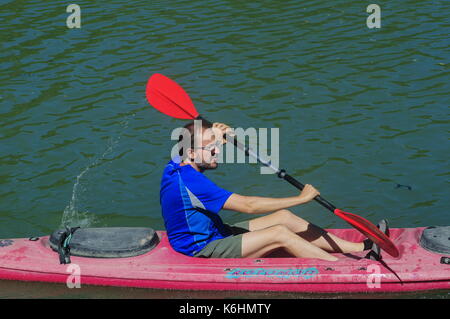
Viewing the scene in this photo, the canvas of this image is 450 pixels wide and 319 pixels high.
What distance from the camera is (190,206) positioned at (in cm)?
637

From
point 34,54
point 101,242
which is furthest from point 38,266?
point 34,54

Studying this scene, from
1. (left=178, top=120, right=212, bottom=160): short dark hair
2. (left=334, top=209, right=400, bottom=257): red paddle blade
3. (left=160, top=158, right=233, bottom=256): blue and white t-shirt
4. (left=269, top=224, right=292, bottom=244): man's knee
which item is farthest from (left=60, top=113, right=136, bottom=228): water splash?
(left=334, top=209, right=400, bottom=257): red paddle blade

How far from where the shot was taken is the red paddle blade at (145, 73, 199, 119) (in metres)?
7.34

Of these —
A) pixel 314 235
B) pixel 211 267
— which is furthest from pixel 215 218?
pixel 314 235

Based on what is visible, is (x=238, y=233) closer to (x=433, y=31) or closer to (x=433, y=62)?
(x=433, y=62)

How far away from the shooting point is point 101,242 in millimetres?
6785

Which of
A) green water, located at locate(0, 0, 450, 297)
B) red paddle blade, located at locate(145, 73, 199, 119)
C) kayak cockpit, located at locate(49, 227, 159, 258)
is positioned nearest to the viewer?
kayak cockpit, located at locate(49, 227, 159, 258)

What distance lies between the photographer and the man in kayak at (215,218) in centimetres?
629

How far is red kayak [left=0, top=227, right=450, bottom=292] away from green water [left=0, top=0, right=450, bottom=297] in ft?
4.39

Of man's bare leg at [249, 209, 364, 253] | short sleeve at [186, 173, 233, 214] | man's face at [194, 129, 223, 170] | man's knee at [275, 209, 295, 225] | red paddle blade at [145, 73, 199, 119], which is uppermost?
red paddle blade at [145, 73, 199, 119]

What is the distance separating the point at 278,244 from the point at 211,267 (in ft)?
1.99

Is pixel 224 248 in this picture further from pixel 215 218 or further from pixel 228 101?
pixel 228 101

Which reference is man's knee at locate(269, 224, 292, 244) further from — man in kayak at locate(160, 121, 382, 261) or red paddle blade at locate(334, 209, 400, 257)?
red paddle blade at locate(334, 209, 400, 257)

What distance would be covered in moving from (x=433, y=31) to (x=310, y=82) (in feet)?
9.11
